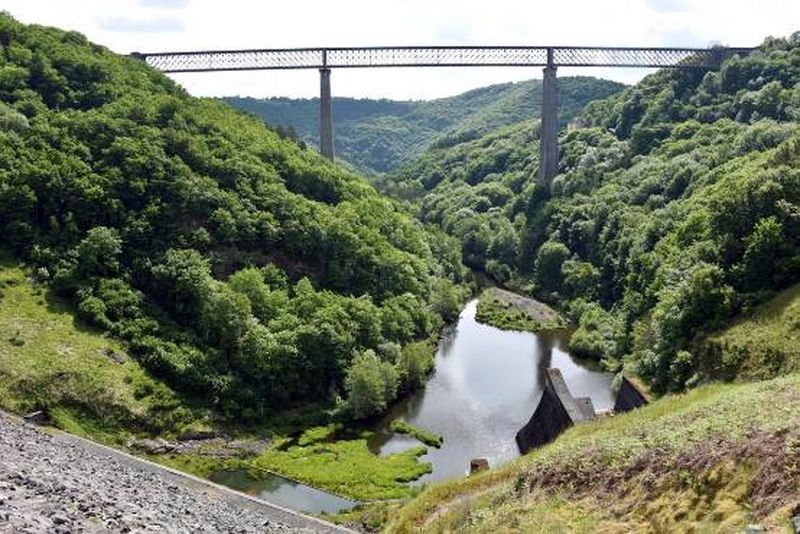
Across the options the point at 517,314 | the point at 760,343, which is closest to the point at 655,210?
the point at 517,314

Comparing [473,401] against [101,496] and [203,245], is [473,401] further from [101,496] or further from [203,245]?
[101,496]

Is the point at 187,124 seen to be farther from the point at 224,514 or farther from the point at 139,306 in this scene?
the point at 224,514

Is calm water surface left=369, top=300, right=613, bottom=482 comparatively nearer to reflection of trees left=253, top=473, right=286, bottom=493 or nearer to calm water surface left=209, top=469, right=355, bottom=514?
calm water surface left=209, top=469, right=355, bottom=514

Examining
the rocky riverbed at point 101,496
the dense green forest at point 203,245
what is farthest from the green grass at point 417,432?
the rocky riverbed at point 101,496

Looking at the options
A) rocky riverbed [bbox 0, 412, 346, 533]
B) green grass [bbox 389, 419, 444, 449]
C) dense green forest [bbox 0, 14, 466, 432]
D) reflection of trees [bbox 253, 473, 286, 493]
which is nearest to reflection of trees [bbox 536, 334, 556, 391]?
dense green forest [bbox 0, 14, 466, 432]

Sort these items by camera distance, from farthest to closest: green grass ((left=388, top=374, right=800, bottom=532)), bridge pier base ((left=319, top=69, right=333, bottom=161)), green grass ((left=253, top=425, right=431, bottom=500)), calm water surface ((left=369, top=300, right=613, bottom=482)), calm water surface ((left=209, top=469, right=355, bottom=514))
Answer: bridge pier base ((left=319, top=69, right=333, bottom=161))
calm water surface ((left=369, top=300, right=613, bottom=482))
green grass ((left=253, top=425, right=431, bottom=500))
calm water surface ((left=209, top=469, right=355, bottom=514))
green grass ((left=388, top=374, right=800, bottom=532))
